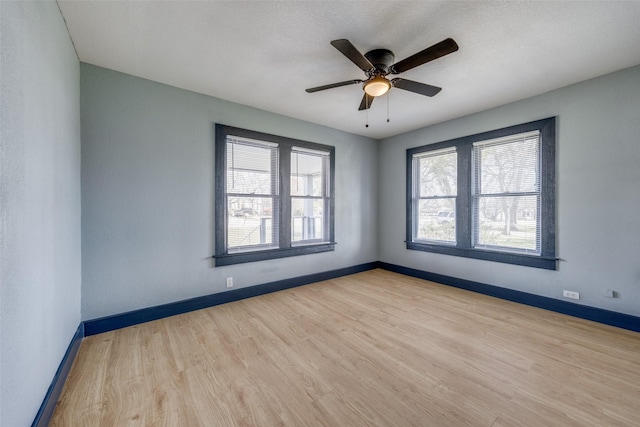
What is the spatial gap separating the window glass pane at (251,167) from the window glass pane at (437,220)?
108 inches

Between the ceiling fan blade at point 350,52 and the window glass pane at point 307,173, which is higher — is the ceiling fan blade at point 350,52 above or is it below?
above

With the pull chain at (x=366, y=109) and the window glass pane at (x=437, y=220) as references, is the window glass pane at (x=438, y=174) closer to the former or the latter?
the window glass pane at (x=437, y=220)

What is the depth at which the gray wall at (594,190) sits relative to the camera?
2561mm

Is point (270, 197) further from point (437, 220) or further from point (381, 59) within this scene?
point (437, 220)

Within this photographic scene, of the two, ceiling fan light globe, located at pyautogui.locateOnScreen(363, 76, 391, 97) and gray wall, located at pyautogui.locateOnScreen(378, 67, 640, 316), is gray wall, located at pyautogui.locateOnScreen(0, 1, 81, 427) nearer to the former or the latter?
ceiling fan light globe, located at pyautogui.locateOnScreen(363, 76, 391, 97)

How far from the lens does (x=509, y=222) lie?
346cm

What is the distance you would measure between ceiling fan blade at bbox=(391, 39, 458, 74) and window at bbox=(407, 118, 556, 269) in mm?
2301

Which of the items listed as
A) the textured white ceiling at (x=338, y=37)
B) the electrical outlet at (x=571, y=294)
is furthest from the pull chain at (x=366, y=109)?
the electrical outlet at (x=571, y=294)

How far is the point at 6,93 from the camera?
1083 millimetres

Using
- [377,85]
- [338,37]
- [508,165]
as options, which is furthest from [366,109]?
[508,165]

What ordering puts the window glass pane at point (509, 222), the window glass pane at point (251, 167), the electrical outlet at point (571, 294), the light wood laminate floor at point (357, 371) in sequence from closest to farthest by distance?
the light wood laminate floor at point (357, 371) < the electrical outlet at point (571, 294) < the window glass pane at point (509, 222) < the window glass pane at point (251, 167)

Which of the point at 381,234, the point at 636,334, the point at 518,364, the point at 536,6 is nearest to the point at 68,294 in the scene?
the point at 518,364

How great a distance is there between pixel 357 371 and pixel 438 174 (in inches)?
139

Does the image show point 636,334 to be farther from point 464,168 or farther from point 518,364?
point 464,168
